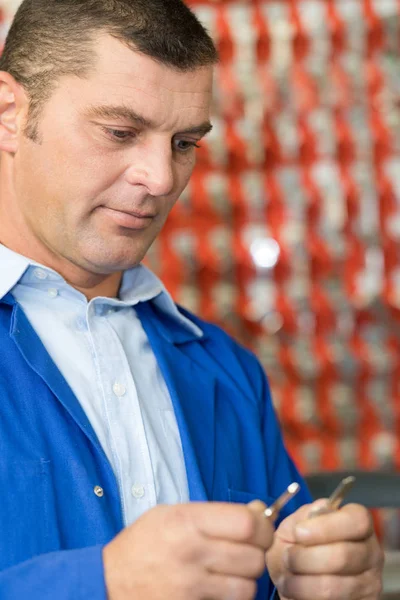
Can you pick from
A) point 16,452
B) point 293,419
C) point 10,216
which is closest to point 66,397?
point 16,452

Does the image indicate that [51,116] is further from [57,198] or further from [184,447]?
[184,447]

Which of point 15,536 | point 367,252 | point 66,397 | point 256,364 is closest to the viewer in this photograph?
point 15,536

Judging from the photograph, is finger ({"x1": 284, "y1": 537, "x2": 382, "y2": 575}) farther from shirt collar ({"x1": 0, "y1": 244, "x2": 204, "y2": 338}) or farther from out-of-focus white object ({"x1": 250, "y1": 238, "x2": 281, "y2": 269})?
out-of-focus white object ({"x1": 250, "y1": 238, "x2": 281, "y2": 269})

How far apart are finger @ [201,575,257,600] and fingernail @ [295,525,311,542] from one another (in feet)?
0.54

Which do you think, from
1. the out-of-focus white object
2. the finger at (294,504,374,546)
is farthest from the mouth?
the out-of-focus white object

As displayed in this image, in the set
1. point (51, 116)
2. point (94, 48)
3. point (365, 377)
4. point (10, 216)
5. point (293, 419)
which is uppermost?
point (94, 48)

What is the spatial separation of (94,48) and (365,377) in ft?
4.61

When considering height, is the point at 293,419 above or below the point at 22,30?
below

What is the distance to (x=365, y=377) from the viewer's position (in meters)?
2.49

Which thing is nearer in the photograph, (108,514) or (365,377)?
(108,514)

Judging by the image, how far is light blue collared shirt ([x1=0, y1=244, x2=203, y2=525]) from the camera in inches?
52.6

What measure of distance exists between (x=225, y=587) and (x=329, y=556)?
216mm

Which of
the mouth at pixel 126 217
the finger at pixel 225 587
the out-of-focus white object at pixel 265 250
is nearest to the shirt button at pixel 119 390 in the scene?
the mouth at pixel 126 217

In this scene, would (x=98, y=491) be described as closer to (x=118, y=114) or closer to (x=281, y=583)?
(x=281, y=583)
